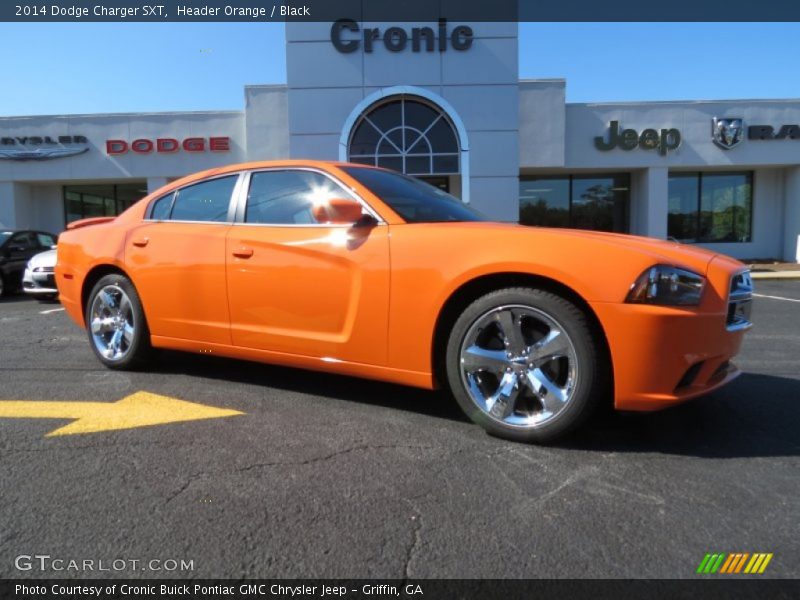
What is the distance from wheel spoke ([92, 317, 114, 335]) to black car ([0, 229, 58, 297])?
8.03m

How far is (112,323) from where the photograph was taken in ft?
14.3

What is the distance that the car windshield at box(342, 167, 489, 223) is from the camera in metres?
3.37

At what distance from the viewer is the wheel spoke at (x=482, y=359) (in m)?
2.85

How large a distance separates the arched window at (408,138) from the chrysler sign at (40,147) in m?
9.39

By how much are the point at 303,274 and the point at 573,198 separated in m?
18.6

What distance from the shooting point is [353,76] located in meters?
16.1

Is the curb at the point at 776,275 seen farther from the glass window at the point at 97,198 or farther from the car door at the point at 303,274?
the glass window at the point at 97,198

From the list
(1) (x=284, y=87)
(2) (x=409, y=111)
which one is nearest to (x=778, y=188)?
(2) (x=409, y=111)

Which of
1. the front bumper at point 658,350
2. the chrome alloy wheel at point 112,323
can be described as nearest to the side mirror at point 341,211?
the front bumper at point 658,350

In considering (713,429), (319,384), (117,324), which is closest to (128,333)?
(117,324)

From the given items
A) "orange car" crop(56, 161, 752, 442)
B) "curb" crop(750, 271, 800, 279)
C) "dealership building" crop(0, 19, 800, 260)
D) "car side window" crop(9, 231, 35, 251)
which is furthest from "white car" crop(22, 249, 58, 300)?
"curb" crop(750, 271, 800, 279)

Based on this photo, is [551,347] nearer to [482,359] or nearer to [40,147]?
[482,359]

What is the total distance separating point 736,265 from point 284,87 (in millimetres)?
16772

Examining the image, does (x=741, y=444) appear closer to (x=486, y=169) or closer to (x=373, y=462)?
(x=373, y=462)
